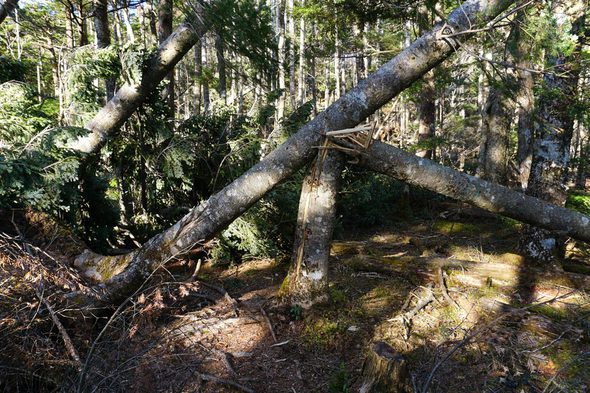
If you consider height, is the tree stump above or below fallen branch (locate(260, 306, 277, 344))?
above

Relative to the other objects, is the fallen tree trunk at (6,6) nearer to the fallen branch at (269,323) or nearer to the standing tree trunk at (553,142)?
the fallen branch at (269,323)

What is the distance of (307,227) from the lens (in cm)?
431

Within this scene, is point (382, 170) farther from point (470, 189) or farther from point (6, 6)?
point (6, 6)

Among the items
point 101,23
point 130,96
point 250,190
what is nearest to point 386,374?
point 250,190

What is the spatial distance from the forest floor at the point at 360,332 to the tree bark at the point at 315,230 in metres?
0.25

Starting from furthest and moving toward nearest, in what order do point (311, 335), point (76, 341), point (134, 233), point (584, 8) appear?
point (134, 233)
point (584, 8)
point (311, 335)
point (76, 341)

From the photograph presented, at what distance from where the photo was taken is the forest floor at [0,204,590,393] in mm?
3400

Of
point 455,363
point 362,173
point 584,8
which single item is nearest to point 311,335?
point 455,363

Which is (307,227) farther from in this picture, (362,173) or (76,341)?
(362,173)

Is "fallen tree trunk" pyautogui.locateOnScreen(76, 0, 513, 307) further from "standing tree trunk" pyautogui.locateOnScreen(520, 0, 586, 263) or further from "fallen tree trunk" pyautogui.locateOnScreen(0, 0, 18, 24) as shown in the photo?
"fallen tree trunk" pyautogui.locateOnScreen(0, 0, 18, 24)

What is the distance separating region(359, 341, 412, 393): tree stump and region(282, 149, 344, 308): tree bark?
142cm

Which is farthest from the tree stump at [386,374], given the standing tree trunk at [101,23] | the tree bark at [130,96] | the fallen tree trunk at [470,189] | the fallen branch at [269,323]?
the standing tree trunk at [101,23]

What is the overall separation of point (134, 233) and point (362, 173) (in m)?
5.49

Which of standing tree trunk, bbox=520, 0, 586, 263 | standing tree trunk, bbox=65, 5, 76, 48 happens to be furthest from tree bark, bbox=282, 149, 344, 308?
standing tree trunk, bbox=65, 5, 76, 48
